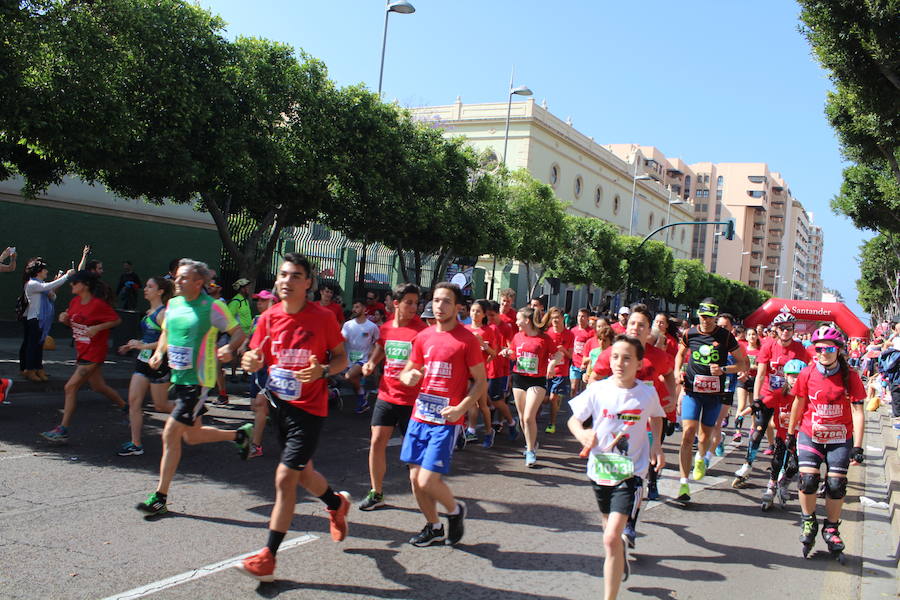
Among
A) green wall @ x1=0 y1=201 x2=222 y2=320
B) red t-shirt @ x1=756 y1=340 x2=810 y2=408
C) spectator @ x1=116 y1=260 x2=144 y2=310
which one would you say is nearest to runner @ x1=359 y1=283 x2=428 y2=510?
red t-shirt @ x1=756 y1=340 x2=810 y2=408

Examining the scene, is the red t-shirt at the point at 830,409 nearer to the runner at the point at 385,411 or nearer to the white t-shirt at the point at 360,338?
the runner at the point at 385,411

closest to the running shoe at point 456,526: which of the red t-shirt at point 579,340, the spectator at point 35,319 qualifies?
the red t-shirt at point 579,340

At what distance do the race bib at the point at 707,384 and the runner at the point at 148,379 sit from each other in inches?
195

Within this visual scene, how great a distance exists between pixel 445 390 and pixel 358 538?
1.19 metres

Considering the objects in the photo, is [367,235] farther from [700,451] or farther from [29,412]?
[700,451]

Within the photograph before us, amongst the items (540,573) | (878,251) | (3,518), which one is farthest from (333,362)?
(878,251)

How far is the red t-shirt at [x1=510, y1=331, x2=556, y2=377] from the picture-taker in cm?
859

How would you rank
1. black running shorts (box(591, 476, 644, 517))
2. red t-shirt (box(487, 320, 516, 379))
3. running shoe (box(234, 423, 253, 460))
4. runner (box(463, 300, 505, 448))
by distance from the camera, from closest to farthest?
black running shorts (box(591, 476, 644, 517)), running shoe (box(234, 423, 253, 460)), runner (box(463, 300, 505, 448)), red t-shirt (box(487, 320, 516, 379))

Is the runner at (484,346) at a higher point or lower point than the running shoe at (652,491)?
higher

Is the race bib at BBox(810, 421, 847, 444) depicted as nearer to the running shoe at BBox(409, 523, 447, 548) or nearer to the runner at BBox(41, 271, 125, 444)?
the running shoe at BBox(409, 523, 447, 548)

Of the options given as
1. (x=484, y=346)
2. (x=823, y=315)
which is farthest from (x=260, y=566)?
(x=823, y=315)

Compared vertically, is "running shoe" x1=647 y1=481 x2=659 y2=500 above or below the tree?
below

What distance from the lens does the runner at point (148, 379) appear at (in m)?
6.83

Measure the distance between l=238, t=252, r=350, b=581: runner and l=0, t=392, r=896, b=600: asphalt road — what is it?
572 millimetres
